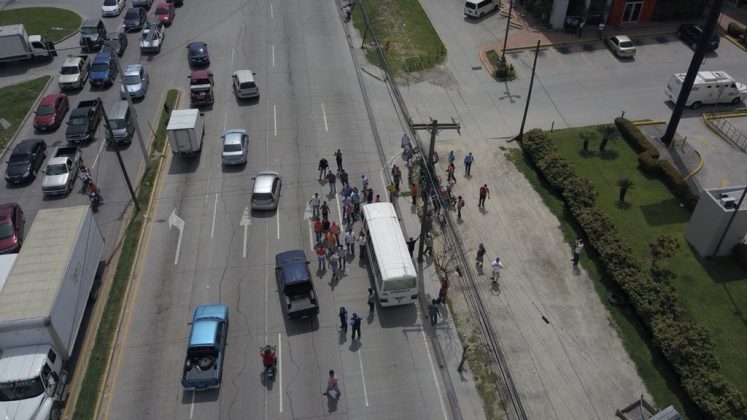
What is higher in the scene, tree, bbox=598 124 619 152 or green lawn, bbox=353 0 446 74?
tree, bbox=598 124 619 152

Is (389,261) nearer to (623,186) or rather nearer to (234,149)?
(234,149)

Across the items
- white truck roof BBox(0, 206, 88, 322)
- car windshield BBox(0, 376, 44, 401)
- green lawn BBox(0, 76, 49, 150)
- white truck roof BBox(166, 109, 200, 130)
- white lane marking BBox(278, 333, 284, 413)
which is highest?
white truck roof BBox(0, 206, 88, 322)

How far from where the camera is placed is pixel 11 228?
3269 centimetres

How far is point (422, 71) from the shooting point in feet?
166

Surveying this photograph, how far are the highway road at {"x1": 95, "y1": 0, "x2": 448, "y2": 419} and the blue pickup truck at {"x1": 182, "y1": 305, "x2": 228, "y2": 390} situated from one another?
68cm

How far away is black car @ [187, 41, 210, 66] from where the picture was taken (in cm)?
5081

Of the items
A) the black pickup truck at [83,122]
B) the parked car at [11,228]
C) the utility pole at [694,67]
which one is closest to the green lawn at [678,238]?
the utility pole at [694,67]

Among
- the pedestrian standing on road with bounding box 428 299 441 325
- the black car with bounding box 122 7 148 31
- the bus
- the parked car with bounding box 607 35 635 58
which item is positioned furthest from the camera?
the black car with bounding box 122 7 148 31

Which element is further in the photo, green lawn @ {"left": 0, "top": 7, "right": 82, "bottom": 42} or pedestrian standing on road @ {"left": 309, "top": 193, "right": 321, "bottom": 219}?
green lawn @ {"left": 0, "top": 7, "right": 82, "bottom": 42}

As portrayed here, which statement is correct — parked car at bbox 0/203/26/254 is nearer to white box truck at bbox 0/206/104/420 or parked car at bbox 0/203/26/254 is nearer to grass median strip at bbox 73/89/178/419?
white box truck at bbox 0/206/104/420

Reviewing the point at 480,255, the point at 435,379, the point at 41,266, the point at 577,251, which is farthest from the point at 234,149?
the point at 577,251

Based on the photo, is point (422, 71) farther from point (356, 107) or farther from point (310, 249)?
point (310, 249)

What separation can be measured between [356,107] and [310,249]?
16186 mm

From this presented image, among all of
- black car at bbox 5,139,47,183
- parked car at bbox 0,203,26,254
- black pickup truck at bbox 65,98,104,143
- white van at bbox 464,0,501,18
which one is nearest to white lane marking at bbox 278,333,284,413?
parked car at bbox 0,203,26,254
